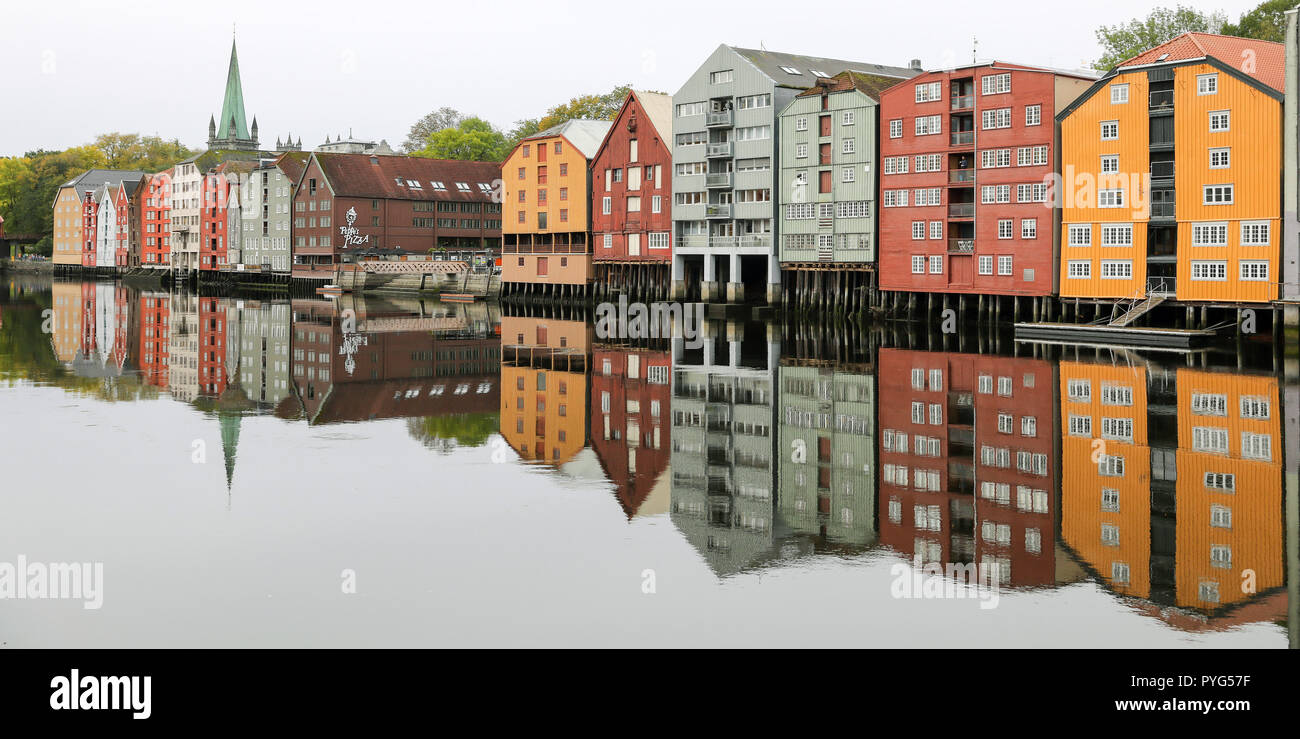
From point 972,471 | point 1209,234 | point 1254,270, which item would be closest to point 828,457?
point 972,471

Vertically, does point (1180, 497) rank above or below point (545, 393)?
below

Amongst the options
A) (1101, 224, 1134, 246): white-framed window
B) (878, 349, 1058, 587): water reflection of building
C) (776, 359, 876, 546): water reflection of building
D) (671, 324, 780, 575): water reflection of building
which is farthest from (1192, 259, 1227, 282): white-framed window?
(776, 359, 876, 546): water reflection of building

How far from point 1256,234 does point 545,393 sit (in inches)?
1234

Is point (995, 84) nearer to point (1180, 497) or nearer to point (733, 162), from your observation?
point (733, 162)

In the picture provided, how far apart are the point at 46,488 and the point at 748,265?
200ft

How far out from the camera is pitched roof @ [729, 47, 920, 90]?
71.8 meters

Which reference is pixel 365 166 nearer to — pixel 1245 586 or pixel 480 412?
pixel 480 412

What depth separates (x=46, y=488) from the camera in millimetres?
18344

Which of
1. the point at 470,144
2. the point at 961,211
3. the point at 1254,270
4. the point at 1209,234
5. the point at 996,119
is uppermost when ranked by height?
the point at 470,144

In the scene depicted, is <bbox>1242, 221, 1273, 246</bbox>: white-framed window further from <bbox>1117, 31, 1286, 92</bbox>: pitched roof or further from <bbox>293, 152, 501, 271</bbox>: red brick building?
<bbox>293, 152, 501, 271</bbox>: red brick building

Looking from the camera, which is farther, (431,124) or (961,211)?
(431,124)

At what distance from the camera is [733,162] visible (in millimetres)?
73062

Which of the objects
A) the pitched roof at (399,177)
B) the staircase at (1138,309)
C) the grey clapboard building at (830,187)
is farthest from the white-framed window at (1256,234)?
the pitched roof at (399,177)
